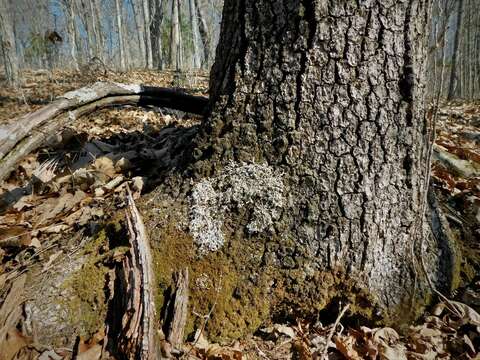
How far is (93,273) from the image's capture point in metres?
1.48

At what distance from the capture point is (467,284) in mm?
1736

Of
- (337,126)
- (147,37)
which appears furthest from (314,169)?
(147,37)

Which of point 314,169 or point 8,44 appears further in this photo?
point 8,44

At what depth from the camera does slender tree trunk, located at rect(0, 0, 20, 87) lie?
957 centimetres

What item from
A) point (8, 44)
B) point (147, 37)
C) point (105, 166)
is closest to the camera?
point (105, 166)

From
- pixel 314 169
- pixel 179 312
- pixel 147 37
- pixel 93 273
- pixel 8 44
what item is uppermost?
pixel 147 37

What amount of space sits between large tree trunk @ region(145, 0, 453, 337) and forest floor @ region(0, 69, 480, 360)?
12cm

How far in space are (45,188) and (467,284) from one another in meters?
2.54

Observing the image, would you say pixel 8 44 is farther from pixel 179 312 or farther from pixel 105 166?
pixel 179 312

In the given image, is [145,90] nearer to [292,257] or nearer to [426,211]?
[292,257]

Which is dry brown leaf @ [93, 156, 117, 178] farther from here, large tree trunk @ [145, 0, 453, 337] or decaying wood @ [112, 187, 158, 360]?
large tree trunk @ [145, 0, 453, 337]

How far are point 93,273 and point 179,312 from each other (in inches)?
16.7

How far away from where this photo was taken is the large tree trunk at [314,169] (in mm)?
1422

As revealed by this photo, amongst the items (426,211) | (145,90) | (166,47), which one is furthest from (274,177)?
(166,47)
